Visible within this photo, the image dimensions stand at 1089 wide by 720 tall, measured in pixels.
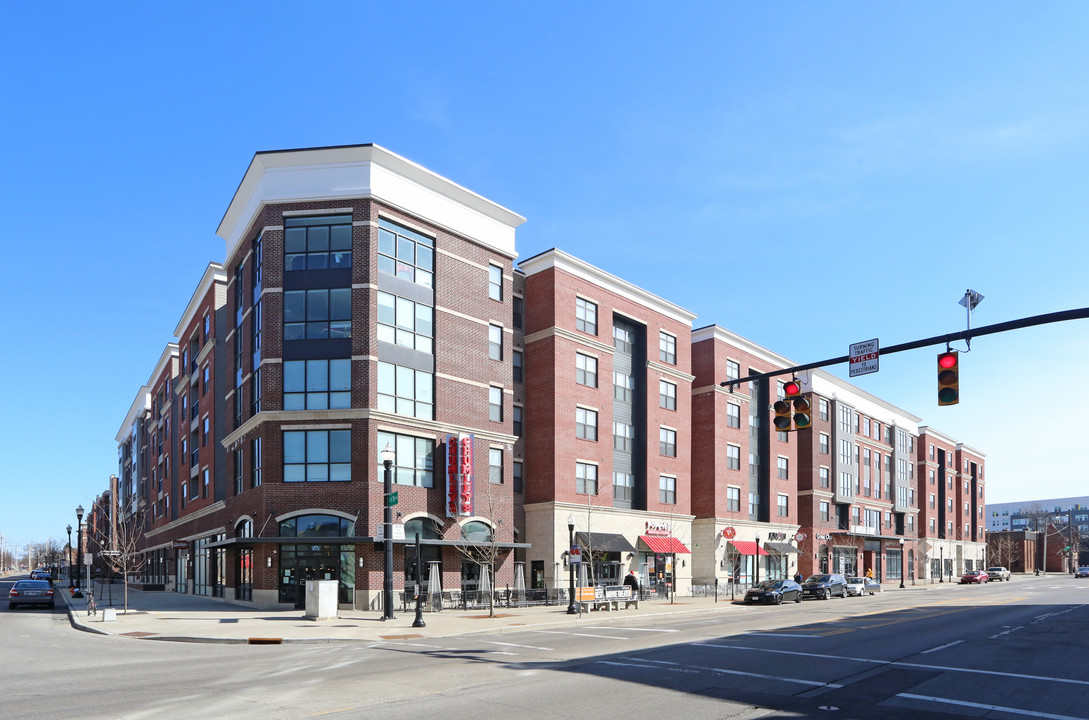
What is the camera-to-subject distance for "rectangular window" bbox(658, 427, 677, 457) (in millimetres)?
54781

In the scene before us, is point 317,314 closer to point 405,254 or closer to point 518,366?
point 405,254

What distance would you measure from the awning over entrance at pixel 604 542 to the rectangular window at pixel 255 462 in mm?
17100

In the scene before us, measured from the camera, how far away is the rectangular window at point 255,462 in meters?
39.2

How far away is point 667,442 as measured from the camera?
55.5 metres

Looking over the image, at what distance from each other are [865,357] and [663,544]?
3697cm

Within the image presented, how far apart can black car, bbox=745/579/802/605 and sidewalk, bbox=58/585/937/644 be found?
4906 mm

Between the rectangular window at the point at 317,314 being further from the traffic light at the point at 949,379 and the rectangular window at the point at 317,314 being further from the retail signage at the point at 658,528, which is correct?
the traffic light at the point at 949,379

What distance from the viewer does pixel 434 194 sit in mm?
41938

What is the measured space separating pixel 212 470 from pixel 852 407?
58.2 metres

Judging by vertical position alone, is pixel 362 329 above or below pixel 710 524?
above

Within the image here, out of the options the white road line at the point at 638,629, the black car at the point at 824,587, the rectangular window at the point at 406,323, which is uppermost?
the rectangular window at the point at 406,323

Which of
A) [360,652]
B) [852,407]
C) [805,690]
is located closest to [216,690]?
[360,652]

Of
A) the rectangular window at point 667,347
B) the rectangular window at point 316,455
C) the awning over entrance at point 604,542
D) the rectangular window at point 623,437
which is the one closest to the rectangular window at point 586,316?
the rectangular window at point 623,437

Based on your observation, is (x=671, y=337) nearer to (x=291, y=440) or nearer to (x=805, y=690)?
(x=291, y=440)
